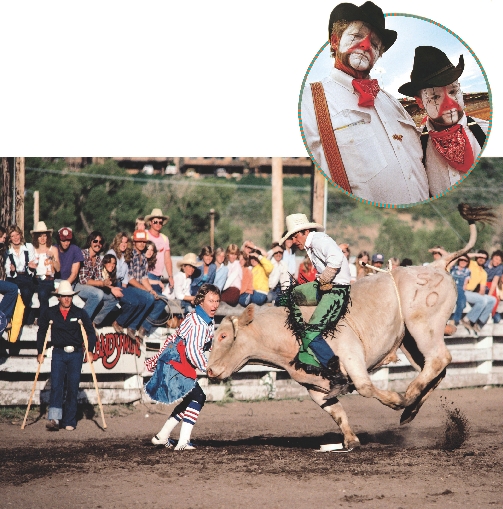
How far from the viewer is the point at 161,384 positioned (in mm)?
7602

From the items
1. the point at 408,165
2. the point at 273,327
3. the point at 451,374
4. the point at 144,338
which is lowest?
the point at 451,374

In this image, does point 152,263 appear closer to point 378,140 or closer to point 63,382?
point 63,382

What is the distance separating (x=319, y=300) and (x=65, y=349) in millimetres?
3440

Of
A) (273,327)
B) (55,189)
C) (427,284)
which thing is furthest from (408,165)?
(55,189)

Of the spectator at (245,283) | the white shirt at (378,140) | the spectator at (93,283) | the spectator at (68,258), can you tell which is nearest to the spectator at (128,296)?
the spectator at (93,283)

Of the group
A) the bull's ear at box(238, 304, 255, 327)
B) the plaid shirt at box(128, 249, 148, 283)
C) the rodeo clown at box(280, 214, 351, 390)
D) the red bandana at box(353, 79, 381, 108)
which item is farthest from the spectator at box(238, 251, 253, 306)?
the bull's ear at box(238, 304, 255, 327)

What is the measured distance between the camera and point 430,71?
10133 mm

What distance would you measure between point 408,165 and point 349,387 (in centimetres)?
366

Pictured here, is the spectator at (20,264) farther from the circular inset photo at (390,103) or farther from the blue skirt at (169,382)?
the circular inset photo at (390,103)

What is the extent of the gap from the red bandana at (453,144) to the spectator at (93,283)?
4440mm

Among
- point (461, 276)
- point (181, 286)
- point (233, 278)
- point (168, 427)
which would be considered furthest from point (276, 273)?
point (168, 427)

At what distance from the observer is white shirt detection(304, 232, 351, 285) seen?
23.2 ft

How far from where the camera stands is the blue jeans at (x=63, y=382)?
9.23m

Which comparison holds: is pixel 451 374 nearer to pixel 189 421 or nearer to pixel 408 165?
pixel 408 165
